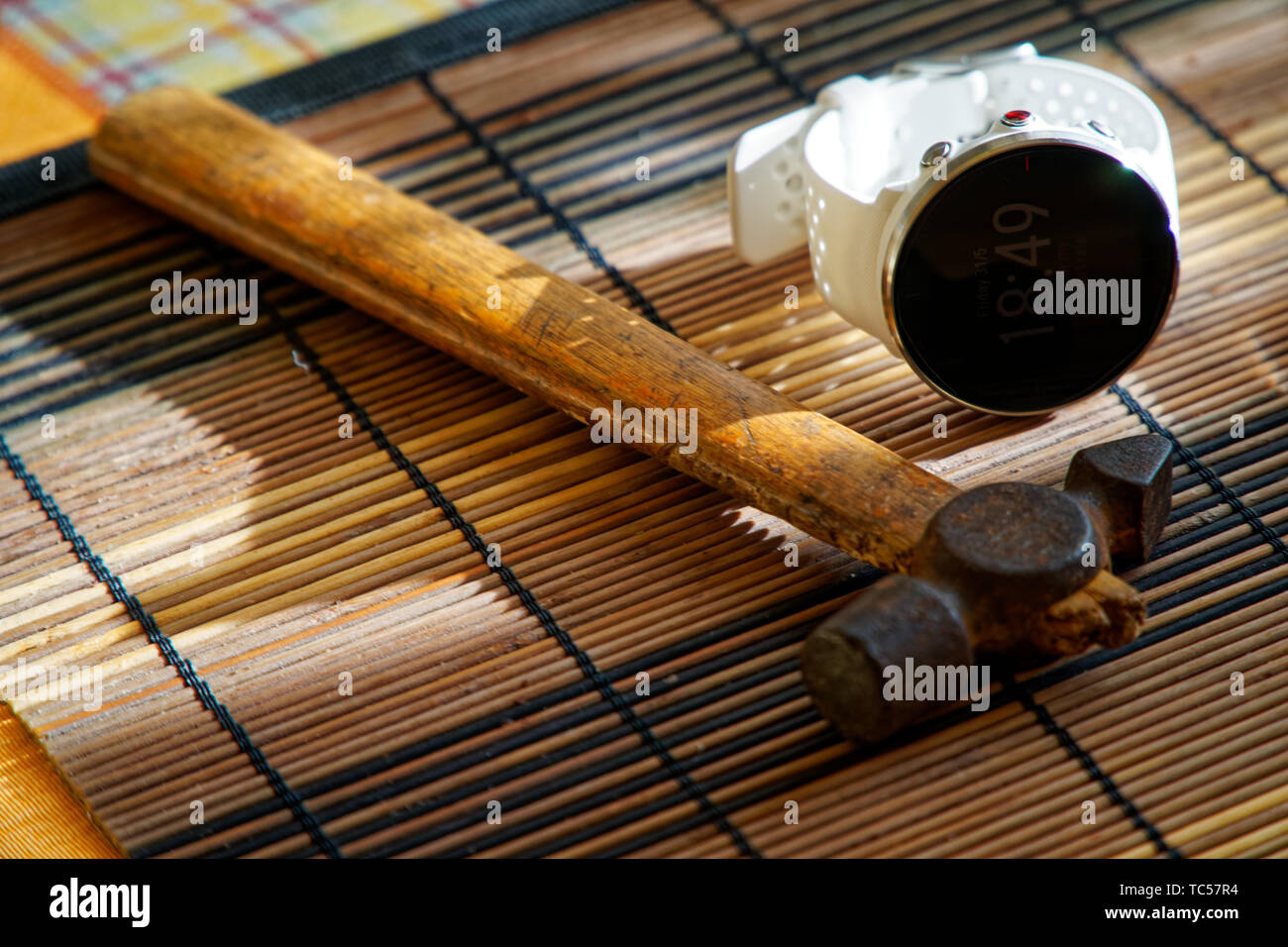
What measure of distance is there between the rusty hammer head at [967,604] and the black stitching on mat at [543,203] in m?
0.34

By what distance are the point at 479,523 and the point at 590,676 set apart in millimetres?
151

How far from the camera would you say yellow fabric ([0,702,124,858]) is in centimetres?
84

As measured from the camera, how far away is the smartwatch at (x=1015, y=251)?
34.2 inches

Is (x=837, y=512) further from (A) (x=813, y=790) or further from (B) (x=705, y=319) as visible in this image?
(B) (x=705, y=319)

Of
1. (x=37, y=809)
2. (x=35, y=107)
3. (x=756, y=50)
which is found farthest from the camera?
(x=35, y=107)

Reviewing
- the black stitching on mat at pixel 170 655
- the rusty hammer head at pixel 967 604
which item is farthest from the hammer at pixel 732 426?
the black stitching on mat at pixel 170 655

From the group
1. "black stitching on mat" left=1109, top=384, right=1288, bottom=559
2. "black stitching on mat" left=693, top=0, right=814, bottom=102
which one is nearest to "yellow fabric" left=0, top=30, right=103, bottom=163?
"black stitching on mat" left=693, top=0, right=814, bottom=102
